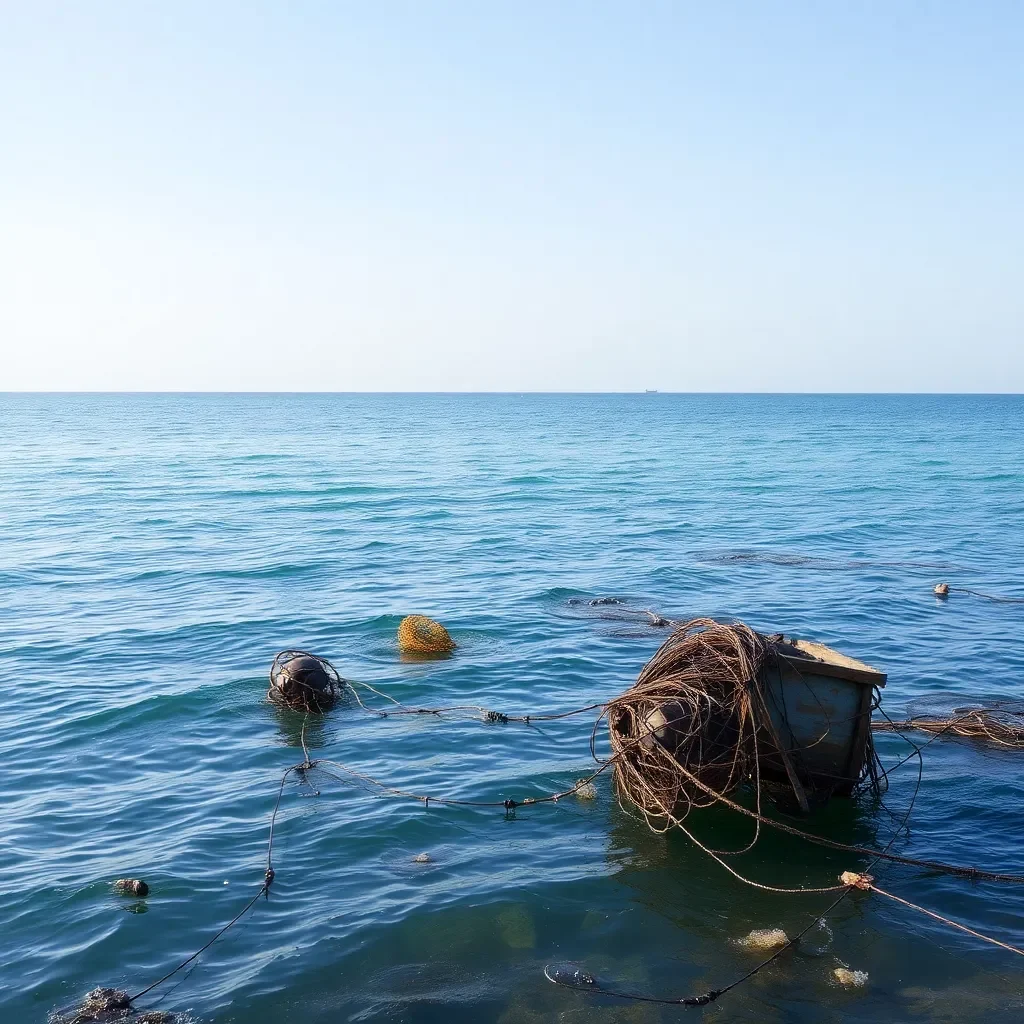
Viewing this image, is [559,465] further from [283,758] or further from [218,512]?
[283,758]

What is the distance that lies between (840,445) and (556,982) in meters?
74.1

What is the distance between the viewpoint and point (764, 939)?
748 centimetres

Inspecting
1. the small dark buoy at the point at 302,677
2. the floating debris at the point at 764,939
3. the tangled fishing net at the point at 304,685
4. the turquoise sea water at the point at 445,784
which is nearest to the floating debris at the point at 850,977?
the turquoise sea water at the point at 445,784

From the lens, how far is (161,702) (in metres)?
13.2

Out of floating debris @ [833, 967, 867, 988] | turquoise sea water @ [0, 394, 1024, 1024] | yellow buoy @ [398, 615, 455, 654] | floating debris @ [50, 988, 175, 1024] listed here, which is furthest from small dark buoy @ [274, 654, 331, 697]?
floating debris @ [833, 967, 867, 988]

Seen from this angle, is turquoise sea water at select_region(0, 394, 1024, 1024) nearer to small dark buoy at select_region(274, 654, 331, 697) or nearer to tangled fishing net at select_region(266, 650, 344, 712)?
tangled fishing net at select_region(266, 650, 344, 712)

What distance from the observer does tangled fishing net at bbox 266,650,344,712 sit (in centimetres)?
1280

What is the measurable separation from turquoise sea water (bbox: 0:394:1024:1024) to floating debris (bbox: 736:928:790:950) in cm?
19

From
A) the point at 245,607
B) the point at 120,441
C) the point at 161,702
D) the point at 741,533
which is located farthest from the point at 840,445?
the point at 161,702

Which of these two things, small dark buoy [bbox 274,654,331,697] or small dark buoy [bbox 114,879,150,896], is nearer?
small dark buoy [bbox 114,879,150,896]

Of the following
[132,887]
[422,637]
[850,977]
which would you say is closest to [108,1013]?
[132,887]

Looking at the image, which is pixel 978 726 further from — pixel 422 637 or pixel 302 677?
pixel 302 677

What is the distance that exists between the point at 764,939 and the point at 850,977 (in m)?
0.67

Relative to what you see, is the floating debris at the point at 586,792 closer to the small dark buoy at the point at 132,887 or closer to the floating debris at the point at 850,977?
the floating debris at the point at 850,977
